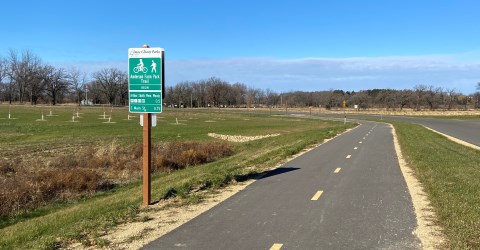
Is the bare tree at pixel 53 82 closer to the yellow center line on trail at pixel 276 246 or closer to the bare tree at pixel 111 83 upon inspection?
the bare tree at pixel 111 83

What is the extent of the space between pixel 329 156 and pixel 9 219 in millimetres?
12559

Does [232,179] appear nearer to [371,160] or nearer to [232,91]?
[371,160]

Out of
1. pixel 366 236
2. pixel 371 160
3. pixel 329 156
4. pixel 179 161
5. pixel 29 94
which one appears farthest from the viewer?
pixel 29 94

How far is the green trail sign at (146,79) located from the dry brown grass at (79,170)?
19.7 feet

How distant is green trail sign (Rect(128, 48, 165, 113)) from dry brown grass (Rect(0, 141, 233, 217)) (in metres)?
6.00

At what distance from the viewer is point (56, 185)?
15352 mm

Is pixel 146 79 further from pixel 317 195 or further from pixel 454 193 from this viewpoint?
pixel 454 193

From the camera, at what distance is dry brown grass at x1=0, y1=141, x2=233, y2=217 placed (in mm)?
13820

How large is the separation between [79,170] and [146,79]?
9.71m

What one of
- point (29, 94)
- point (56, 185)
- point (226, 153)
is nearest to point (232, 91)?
point (29, 94)

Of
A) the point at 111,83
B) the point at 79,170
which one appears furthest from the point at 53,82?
the point at 79,170

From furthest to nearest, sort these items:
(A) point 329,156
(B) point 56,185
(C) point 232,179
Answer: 1. (A) point 329,156
2. (B) point 56,185
3. (C) point 232,179

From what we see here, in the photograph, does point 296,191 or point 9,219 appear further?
point 9,219

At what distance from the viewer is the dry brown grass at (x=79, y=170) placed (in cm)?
1382
